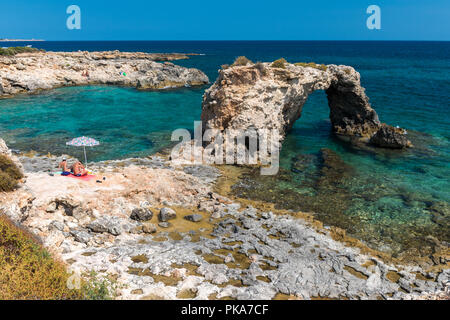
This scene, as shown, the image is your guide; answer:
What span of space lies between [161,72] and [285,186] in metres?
58.6

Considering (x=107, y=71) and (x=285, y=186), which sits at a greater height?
(x=107, y=71)

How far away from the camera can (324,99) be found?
183 ft

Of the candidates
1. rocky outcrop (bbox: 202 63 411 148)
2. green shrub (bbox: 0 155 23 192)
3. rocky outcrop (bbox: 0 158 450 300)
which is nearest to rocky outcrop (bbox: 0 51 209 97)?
rocky outcrop (bbox: 202 63 411 148)

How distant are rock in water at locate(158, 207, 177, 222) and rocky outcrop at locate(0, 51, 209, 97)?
176 feet

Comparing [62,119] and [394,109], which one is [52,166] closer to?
[62,119]

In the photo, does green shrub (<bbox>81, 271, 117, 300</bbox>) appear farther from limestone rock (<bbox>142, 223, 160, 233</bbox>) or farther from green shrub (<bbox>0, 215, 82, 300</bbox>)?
limestone rock (<bbox>142, 223, 160, 233</bbox>)

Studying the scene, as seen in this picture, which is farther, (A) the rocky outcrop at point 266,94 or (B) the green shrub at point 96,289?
(A) the rocky outcrop at point 266,94

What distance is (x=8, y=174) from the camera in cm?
1523

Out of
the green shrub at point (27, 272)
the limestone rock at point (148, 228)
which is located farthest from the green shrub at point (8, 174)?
the limestone rock at point (148, 228)

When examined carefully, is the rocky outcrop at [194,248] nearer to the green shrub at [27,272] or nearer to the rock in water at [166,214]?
the rock in water at [166,214]

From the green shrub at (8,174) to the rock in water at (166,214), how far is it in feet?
23.6

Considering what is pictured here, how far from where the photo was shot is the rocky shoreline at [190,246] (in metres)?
11.5

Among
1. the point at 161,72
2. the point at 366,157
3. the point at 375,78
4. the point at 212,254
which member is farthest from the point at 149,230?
the point at 375,78

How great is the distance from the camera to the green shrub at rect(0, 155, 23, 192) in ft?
47.6
